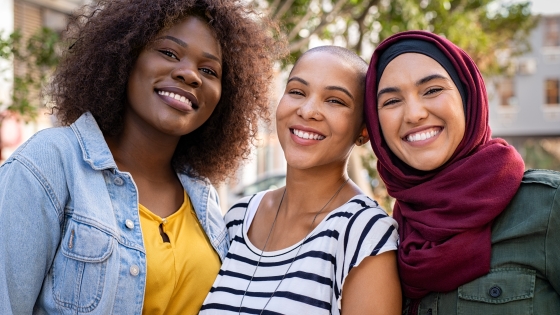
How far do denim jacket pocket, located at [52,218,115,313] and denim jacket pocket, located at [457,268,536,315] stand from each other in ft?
4.93

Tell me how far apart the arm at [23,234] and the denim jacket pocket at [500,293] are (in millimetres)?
1684

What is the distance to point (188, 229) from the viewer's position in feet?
9.87

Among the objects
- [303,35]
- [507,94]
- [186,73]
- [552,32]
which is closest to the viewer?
[186,73]

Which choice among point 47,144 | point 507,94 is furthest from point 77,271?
point 507,94

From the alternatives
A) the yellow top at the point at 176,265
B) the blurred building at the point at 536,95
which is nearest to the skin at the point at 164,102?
the yellow top at the point at 176,265

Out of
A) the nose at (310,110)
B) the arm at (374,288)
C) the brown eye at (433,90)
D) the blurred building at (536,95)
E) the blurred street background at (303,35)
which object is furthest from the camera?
the blurred building at (536,95)

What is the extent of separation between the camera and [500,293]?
223cm

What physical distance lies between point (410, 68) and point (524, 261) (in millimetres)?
911

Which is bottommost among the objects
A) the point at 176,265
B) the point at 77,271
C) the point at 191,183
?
the point at 77,271

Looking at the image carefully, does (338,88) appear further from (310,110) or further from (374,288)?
(374,288)

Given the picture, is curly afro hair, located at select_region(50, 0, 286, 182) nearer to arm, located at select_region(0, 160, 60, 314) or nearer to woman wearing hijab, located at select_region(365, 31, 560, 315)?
arm, located at select_region(0, 160, 60, 314)

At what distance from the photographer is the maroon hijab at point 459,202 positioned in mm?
2271

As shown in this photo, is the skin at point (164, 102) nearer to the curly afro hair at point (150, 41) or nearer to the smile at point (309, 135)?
the curly afro hair at point (150, 41)

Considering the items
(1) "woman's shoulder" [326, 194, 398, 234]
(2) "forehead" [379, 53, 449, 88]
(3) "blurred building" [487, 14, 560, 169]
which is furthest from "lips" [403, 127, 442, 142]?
(3) "blurred building" [487, 14, 560, 169]
